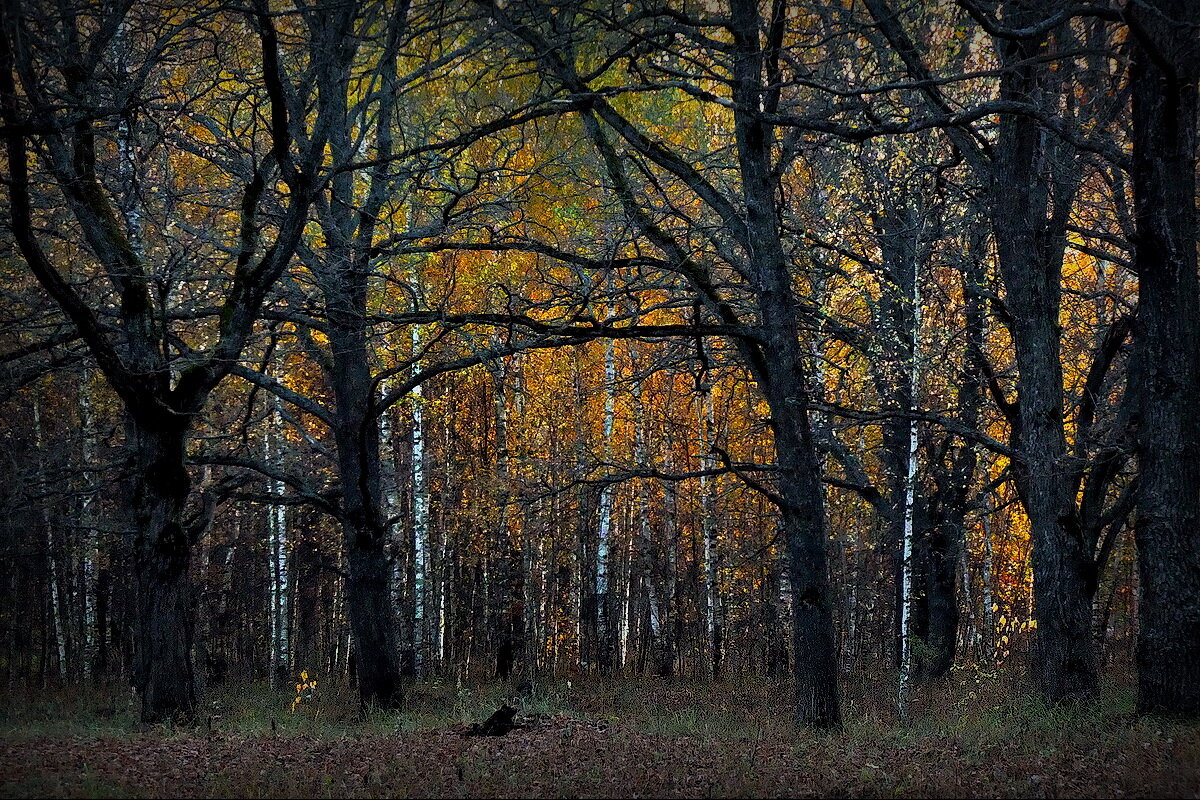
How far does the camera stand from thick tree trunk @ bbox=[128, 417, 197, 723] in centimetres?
966

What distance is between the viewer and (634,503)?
968 inches

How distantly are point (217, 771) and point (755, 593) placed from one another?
18365 millimetres

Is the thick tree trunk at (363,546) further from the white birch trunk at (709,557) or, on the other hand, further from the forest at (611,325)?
the white birch trunk at (709,557)

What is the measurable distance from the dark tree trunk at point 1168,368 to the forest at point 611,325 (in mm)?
30

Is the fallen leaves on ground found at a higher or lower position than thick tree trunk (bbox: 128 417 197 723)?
lower

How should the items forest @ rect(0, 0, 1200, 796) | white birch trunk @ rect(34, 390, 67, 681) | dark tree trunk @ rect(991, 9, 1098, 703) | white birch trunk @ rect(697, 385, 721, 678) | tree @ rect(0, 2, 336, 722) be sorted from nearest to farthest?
forest @ rect(0, 0, 1200, 796), tree @ rect(0, 2, 336, 722), dark tree trunk @ rect(991, 9, 1098, 703), white birch trunk @ rect(697, 385, 721, 678), white birch trunk @ rect(34, 390, 67, 681)

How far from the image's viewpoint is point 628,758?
24.0 ft

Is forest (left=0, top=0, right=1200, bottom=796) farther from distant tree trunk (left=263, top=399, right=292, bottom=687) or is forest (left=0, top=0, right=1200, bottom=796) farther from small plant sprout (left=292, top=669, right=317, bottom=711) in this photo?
small plant sprout (left=292, top=669, right=317, bottom=711)

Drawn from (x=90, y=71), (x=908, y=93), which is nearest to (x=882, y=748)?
(x=908, y=93)

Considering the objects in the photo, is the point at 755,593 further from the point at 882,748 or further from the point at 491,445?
the point at 882,748

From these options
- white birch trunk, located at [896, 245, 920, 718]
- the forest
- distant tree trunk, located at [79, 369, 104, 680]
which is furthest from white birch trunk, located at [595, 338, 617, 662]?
distant tree trunk, located at [79, 369, 104, 680]

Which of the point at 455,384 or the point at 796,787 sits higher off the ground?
the point at 455,384

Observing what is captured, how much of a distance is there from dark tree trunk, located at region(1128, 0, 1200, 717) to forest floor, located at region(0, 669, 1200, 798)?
2.12 ft

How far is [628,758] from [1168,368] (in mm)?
5380
